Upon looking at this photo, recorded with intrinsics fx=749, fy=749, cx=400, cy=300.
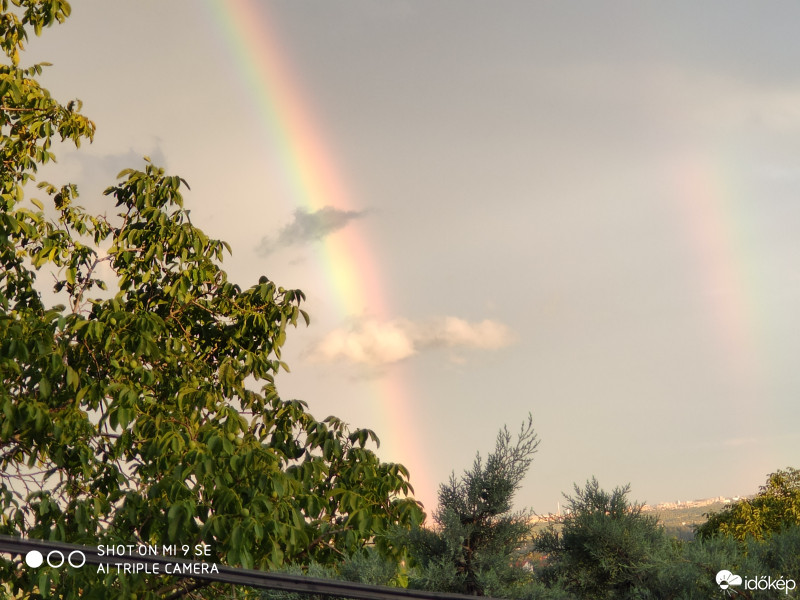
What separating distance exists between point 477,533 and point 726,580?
1946 mm

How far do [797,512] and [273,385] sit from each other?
29262mm

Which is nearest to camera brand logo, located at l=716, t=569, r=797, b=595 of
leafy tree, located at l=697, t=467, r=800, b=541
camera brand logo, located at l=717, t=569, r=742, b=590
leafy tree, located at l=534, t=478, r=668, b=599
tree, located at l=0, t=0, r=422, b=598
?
camera brand logo, located at l=717, t=569, r=742, b=590

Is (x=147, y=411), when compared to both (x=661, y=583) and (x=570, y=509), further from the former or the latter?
(x=661, y=583)

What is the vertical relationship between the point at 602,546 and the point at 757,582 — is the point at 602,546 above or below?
above

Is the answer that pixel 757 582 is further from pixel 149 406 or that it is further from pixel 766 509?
pixel 766 509

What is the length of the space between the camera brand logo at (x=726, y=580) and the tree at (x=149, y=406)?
122 inches

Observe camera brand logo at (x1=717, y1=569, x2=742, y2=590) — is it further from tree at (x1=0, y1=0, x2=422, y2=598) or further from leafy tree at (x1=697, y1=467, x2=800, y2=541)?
leafy tree at (x1=697, y1=467, x2=800, y2=541)

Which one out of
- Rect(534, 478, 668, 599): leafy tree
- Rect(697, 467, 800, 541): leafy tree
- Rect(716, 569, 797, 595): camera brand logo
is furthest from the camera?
Rect(697, 467, 800, 541): leafy tree

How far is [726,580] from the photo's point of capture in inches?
228

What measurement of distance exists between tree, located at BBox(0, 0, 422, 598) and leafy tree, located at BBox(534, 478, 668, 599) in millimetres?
1816

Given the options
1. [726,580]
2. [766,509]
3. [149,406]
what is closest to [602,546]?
[726,580]

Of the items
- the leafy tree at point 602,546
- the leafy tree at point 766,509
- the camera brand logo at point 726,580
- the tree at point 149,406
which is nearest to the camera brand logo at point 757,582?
the camera brand logo at point 726,580

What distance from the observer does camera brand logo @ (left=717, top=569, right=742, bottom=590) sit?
19.0 feet

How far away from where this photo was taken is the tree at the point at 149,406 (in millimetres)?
7188
